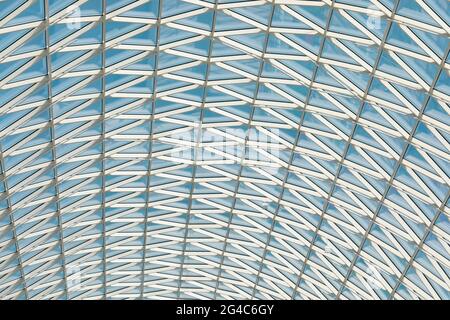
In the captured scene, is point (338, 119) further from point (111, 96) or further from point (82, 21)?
point (82, 21)

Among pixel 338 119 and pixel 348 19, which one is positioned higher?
pixel 348 19

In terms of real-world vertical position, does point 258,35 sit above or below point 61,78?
above

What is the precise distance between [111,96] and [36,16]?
10926 mm

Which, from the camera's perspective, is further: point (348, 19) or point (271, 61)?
point (271, 61)
